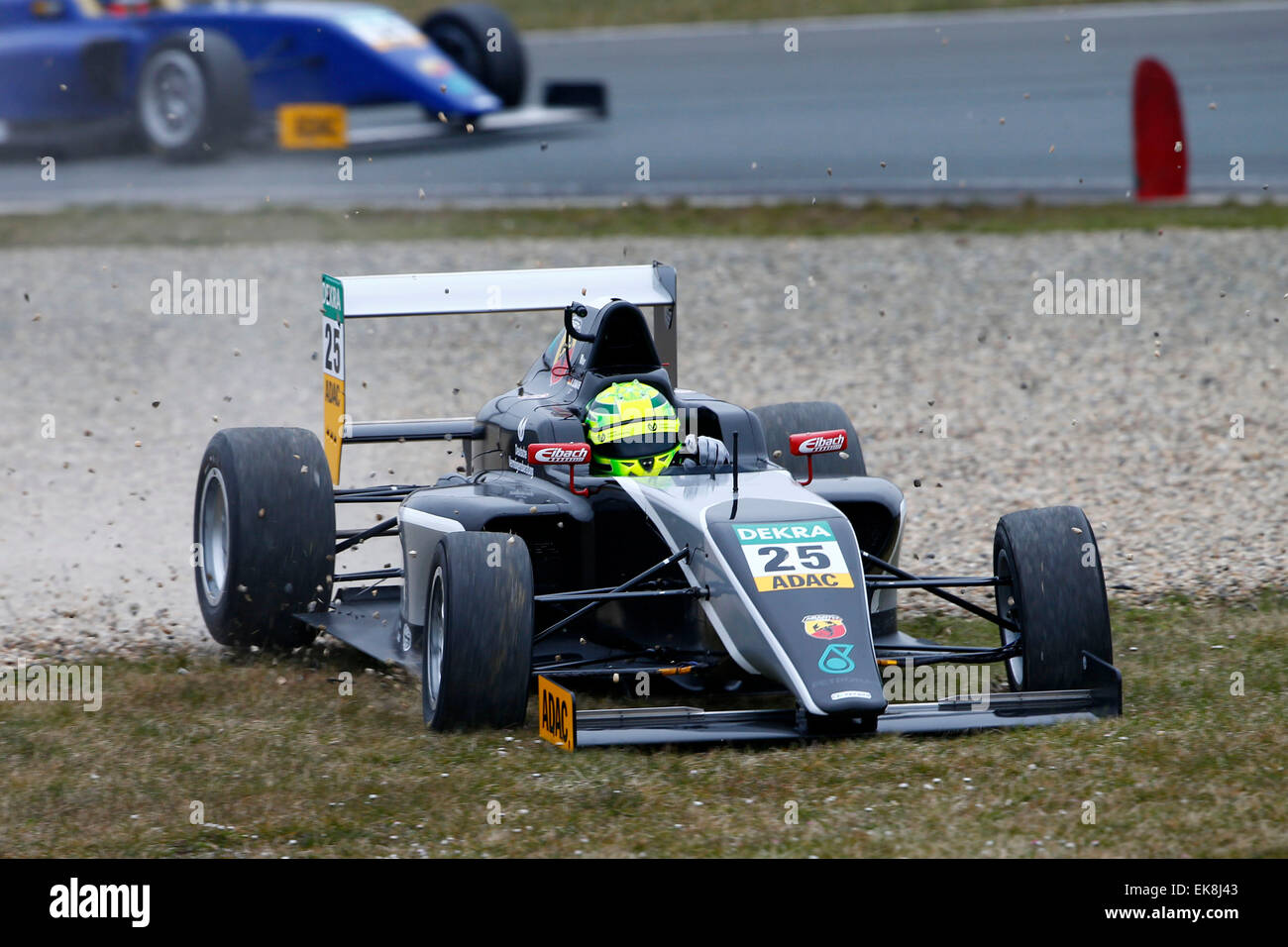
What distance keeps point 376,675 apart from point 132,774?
1.39m

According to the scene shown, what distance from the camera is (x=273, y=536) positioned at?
736cm

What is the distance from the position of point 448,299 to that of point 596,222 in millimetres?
9057

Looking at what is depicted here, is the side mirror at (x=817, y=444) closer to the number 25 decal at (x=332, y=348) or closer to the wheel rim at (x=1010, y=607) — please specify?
the wheel rim at (x=1010, y=607)

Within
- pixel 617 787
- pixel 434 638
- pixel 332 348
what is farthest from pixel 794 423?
pixel 617 787

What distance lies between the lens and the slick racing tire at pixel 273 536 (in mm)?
7355

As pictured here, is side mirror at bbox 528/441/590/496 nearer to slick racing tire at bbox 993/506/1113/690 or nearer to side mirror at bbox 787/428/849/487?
side mirror at bbox 787/428/849/487

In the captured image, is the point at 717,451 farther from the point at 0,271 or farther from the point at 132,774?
the point at 0,271

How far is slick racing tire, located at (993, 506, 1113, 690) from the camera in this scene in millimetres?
6340

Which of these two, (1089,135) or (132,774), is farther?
(1089,135)

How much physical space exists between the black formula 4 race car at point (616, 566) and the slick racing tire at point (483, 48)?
11.4 metres

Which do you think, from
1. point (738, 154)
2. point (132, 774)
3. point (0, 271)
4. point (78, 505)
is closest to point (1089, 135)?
point (738, 154)

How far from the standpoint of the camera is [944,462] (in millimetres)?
10969

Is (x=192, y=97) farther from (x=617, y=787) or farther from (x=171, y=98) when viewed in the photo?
(x=617, y=787)

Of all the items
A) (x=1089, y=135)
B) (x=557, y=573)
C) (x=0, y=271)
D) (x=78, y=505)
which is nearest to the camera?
(x=557, y=573)
